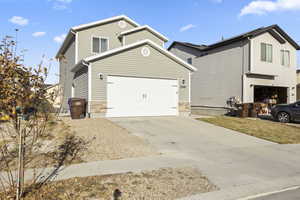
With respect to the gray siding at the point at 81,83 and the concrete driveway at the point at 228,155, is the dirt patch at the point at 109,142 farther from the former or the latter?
the gray siding at the point at 81,83

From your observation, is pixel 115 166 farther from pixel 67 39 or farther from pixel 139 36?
pixel 67 39

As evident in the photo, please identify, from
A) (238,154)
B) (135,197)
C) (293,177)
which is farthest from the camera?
(238,154)

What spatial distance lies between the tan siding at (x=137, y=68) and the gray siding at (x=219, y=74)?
5.17 metres

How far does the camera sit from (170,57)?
14.4m

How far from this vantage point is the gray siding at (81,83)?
13.0m

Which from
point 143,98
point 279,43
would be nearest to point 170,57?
point 143,98

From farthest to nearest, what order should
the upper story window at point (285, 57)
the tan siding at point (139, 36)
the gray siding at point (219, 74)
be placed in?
the upper story window at point (285, 57) < the tan siding at point (139, 36) < the gray siding at point (219, 74)

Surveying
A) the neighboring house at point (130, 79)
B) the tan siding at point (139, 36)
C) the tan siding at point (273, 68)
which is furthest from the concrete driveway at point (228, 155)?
the tan siding at point (139, 36)

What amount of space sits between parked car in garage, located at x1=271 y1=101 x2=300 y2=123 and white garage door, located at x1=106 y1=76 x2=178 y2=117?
23.3 ft

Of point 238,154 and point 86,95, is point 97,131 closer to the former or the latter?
point 86,95

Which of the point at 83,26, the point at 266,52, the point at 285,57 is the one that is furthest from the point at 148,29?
the point at 285,57

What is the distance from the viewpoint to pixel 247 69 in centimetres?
1656

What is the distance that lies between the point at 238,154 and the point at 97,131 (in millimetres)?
5440

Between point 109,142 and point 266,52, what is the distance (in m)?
15.5
